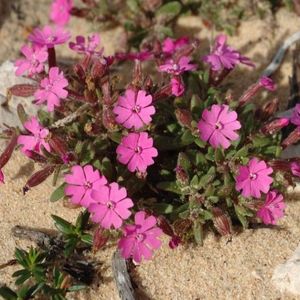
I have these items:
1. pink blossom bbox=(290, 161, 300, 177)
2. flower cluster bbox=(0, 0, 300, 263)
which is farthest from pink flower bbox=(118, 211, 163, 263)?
pink blossom bbox=(290, 161, 300, 177)

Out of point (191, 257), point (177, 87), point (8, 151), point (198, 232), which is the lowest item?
point (191, 257)

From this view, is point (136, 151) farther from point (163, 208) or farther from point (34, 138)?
point (34, 138)

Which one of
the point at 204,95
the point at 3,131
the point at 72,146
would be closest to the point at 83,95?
the point at 72,146

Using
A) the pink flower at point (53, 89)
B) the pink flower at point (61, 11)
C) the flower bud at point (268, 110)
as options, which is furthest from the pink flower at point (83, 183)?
the pink flower at point (61, 11)

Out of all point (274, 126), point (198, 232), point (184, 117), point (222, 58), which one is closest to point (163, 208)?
point (198, 232)

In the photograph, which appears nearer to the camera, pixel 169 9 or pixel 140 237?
pixel 140 237

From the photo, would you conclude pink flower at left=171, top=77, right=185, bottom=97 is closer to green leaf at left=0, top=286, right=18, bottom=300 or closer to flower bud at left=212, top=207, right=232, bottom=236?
flower bud at left=212, top=207, right=232, bottom=236

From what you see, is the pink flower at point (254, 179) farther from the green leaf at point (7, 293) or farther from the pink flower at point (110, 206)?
the green leaf at point (7, 293)
